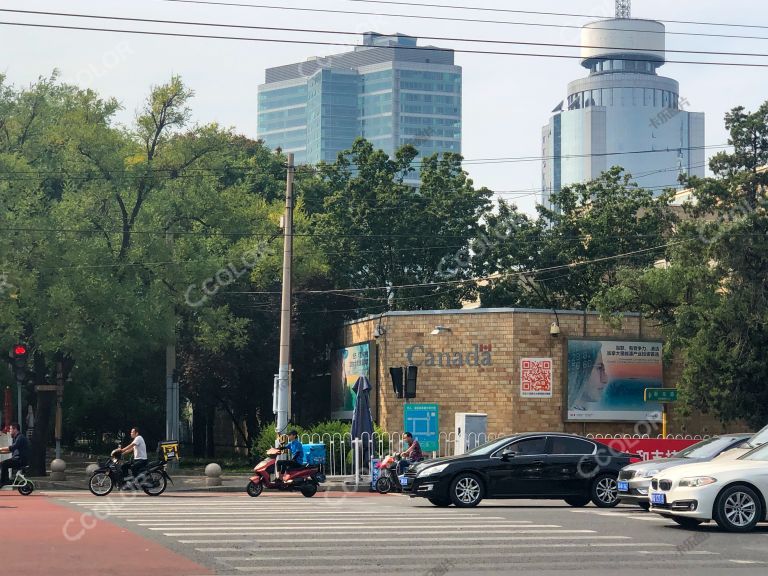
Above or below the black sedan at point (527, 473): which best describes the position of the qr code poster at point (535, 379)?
above

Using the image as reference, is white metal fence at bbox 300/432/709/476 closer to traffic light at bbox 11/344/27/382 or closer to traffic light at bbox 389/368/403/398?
traffic light at bbox 389/368/403/398

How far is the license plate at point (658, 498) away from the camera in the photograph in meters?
17.4

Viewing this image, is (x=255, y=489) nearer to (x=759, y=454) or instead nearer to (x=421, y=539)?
(x=421, y=539)

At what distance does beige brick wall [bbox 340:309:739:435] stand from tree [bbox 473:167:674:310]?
516 inches

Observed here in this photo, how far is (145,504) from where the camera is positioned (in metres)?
23.2

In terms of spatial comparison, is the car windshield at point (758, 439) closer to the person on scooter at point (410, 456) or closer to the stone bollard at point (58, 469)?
the person on scooter at point (410, 456)

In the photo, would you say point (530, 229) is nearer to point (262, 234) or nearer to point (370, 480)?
point (262, 234)

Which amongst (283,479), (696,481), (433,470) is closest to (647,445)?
(283,479)

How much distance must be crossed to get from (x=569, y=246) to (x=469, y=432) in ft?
82.4

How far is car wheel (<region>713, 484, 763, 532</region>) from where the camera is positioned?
55.4ft

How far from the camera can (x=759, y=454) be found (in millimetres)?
17609

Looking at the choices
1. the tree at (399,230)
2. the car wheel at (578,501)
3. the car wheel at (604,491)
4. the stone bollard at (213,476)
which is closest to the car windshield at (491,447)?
the car wheel at (578,501)

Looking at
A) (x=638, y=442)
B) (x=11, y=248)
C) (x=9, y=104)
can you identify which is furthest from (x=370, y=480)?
(x=9, y=104)

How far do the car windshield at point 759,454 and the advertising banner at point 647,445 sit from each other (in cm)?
1333
